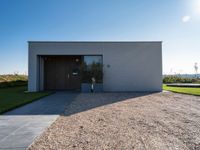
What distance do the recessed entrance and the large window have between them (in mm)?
2057

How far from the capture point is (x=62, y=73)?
13.3m

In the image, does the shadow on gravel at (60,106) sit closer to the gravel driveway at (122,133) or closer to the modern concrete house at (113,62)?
the gravel driveway at (122,133)

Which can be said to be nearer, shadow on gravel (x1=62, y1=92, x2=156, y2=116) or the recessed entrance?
shadow on gravel (x1=62, y1=92, x2=156, y2=116)

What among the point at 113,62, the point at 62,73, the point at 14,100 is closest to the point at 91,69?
the point at 113,62

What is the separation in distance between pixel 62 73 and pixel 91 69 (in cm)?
326

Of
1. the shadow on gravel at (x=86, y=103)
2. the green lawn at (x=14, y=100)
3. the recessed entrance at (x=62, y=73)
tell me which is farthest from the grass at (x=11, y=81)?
the shadow on gravel at (x=86, y=103)

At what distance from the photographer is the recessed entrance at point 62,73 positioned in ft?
43.5

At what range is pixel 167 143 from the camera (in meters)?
2.69

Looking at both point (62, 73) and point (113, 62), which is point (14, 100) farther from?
point (113, 62)

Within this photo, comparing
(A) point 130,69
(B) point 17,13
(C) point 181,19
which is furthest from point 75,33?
(C) point 181,19

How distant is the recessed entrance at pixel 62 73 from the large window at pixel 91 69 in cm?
206

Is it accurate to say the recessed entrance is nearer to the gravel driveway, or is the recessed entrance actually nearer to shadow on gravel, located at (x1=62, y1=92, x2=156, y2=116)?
shadow on gravel, located at (x1=62, y1=92, x2=156, y2=116)

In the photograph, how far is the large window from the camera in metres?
11.1

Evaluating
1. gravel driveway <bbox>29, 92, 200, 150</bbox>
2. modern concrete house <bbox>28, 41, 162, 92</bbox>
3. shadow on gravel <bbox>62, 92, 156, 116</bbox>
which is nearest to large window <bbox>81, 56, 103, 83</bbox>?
modern concrete house <bbox>28, 41, 162, 92</bbox>
